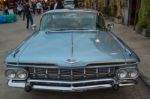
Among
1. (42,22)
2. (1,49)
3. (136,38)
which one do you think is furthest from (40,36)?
(136,38)

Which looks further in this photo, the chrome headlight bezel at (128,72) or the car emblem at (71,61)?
the chrome headlight bezel at (128,72)

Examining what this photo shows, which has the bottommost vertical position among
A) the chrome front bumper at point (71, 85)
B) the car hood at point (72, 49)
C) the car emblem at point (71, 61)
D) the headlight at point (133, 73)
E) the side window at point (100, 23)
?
the chrome front bumper at point (71, 85)

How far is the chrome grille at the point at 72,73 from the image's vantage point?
5.96 m

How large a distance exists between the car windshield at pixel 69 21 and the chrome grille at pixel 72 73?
1.97m

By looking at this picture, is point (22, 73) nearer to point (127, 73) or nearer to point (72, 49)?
point (72, 49)

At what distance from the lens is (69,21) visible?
8023mm

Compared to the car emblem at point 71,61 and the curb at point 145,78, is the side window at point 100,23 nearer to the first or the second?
the curb at point 145,78

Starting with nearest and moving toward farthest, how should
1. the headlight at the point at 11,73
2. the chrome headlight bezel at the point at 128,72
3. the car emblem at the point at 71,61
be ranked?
the car emblem at the point at 71,61 < the chrome headlight bezel at the point at 128,72 < the headlight at the point at 11,73

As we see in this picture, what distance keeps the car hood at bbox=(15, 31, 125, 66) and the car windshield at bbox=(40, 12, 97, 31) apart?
35 cm

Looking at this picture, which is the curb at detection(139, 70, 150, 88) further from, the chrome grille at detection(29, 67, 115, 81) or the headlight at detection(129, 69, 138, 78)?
the chrome grille at detection(29, 67, 115, 81)

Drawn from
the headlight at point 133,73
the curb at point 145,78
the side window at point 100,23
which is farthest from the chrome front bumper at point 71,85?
the side window at point 100,23

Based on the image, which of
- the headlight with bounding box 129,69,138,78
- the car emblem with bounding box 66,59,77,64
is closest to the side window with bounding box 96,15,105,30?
the headlight with bounding box 129,69,138,78

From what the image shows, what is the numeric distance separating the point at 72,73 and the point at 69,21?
2.31 meters

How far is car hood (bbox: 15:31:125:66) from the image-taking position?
596 cm
